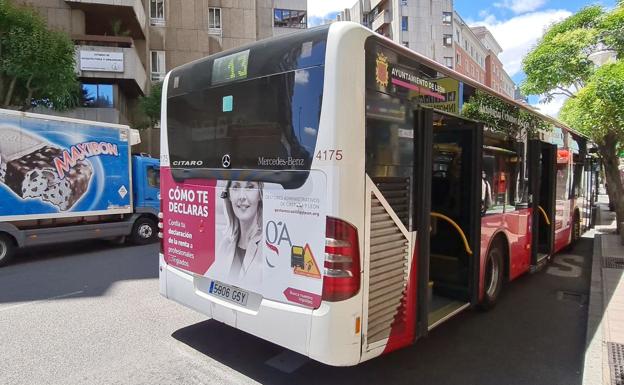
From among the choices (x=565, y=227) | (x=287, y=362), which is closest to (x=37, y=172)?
(x=287, y=362)

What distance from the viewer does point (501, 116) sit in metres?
5.59

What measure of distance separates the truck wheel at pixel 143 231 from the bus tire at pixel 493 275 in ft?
28.6

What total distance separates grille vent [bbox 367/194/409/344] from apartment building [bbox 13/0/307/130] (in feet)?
73.9

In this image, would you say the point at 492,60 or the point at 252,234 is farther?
the point at 492,60

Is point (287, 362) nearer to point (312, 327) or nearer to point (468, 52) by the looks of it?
point (312, 327)

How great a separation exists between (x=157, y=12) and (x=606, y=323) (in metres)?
32.0

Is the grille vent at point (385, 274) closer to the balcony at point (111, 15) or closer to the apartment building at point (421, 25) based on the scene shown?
the balcony at point (111, 15)

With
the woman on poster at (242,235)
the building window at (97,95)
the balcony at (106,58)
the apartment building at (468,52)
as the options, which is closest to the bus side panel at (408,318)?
the woman on poster at (242,235)

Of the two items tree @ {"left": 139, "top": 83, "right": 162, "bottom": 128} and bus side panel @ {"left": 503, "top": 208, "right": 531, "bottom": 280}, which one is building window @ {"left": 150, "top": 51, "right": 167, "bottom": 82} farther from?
bus side panel @ {"left": 503, "top": 208, "right": 531, "bottom": 280}

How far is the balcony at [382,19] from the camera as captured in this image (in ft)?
170

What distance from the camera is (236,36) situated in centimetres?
3225

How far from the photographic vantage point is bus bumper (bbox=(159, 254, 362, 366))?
317cm

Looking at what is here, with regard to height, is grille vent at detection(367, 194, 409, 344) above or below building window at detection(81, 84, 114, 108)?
below

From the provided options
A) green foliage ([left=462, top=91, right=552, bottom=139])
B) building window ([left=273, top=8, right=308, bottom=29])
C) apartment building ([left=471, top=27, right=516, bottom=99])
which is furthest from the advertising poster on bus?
apartment building ([left=471, top=27, right=516, bottom=99])
